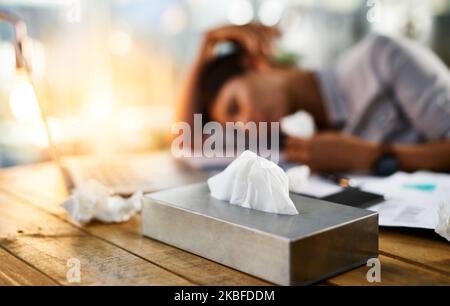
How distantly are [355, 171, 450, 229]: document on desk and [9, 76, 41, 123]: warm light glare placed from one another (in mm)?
1883

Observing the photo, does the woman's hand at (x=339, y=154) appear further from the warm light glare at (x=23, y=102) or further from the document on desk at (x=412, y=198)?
the warm light glare at (x=23, y=102)

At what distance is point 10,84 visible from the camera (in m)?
2.45

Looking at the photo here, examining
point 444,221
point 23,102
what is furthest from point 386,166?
point 23,102

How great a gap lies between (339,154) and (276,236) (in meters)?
0.67

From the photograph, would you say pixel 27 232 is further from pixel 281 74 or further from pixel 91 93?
pixel 91 93

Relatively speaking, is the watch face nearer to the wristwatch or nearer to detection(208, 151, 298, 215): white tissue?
the wristwatch

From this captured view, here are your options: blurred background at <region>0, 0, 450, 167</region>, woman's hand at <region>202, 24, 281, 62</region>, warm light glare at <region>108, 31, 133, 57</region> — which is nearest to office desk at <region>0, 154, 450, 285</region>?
woman's hand at <region>202, 24, 281, 62</region>

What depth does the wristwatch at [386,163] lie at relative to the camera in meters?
1.16

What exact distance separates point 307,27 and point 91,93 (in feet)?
5.32

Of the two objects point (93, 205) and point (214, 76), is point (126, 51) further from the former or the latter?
point (93, 205)

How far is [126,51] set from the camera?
2.98 metres

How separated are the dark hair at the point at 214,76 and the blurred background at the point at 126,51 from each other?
0.83 metres

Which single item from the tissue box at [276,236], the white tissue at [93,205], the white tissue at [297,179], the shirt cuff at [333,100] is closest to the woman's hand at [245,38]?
the shirt cuff at [333,100]
